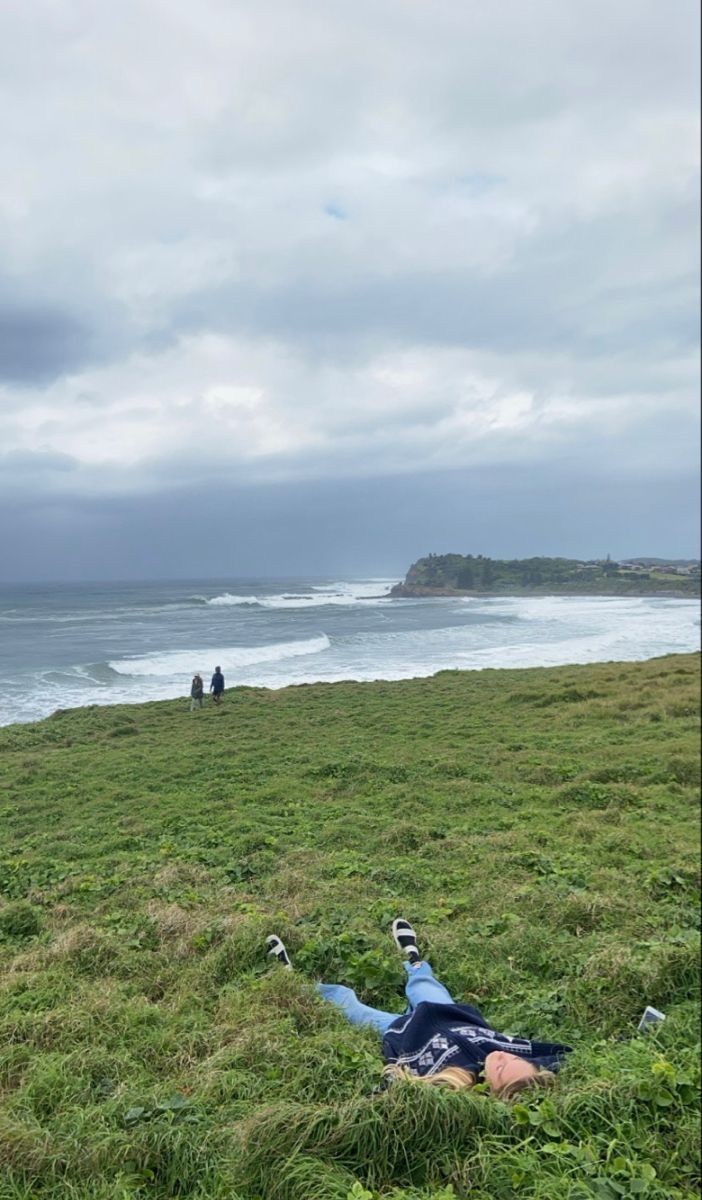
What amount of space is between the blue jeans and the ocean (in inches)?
84.5

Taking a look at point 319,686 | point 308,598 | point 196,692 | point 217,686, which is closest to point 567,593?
point 196,692

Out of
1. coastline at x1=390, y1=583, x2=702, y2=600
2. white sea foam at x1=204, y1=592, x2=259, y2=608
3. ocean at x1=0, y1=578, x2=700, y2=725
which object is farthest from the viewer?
white sea foam at x1=204, y1=592, x2=259, y2=608

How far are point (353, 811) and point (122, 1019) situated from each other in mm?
3806

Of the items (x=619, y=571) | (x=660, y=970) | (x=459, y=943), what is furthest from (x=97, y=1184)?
(x=619, y=571)

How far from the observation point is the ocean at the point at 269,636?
15.2 feet

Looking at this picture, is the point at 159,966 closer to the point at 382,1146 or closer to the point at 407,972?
the point at 407,972

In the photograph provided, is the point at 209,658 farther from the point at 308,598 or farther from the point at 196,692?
the point at 308,598

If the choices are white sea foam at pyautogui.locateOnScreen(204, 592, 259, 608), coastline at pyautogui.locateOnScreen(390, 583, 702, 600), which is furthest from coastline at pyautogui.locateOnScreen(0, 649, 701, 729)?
white sea foam at pyautogui.locateOnScreen(204, 592, 259, 608)

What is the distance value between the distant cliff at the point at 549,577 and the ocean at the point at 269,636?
93 millimetres

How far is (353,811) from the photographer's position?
6.46 metres

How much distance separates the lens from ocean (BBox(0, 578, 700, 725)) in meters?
4.62

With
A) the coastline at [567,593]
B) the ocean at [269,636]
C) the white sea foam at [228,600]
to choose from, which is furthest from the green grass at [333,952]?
the white sea foam at [228,600]

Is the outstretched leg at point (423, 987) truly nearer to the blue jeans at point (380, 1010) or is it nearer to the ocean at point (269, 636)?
the blue jeans at point (380, 1010)

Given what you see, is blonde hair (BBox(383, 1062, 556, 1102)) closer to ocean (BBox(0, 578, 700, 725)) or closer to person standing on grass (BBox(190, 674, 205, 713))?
ocean (BBox(0, 578, 700, 725))
